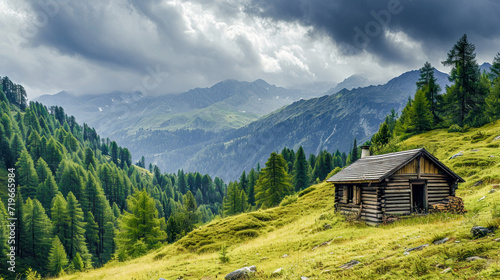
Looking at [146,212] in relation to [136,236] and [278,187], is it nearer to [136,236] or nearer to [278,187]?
[136,236]

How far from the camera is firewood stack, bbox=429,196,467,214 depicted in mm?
21056

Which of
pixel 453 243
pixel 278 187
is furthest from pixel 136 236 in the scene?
pixel 453 243

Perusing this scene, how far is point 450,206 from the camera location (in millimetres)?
21859

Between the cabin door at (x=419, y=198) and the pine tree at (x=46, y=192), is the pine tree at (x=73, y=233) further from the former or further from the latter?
the cabin door at (x=419, y=198)

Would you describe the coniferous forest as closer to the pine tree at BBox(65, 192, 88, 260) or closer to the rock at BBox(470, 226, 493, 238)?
the pine tree at BBox(65, 192, 88, 260)

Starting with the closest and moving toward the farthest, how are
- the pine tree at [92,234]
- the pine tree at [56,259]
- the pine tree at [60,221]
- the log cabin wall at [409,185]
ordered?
the log cabin wall at [409,185] < the pine tree at [56,259] < the pine tree at [60,221] < the pine tree at [92,234]

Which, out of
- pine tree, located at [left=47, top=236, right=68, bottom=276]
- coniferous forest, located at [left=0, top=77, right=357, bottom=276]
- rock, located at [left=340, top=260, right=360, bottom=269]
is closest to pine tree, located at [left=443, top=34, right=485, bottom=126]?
coniferous forest, located at [left=0, top=77, right=357, bottom=276]

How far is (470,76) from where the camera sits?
61.8m

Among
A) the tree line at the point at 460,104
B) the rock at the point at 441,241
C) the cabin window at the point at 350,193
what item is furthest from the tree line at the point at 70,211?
the tree line at the point at 460,104

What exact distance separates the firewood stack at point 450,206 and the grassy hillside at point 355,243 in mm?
640

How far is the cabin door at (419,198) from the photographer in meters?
24.2

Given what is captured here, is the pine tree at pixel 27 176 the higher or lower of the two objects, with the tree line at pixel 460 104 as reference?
lower

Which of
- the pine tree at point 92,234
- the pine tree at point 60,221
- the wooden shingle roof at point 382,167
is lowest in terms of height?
the pine tree at point 92,234

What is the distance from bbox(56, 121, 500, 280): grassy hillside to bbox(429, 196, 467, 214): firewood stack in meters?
0.64
